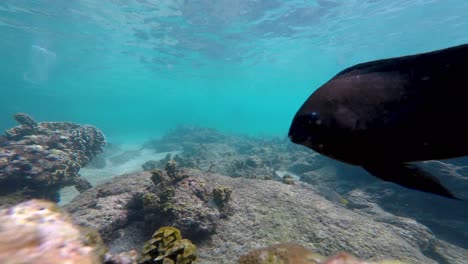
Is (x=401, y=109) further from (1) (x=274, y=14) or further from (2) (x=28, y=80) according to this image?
(2) (x=28, y=80)

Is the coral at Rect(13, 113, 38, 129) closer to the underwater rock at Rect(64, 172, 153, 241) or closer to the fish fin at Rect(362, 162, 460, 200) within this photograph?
the underwater rock at Rect(64, 172, 153, 241)

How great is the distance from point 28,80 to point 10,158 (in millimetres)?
81266

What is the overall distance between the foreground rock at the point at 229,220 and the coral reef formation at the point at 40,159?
150 inches

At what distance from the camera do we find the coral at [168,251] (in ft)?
8.52

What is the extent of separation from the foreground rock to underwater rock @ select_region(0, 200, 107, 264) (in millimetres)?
3108

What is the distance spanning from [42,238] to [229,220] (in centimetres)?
422

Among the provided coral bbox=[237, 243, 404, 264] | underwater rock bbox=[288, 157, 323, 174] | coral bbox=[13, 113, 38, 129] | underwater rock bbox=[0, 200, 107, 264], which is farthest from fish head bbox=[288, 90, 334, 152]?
coral bbox=[13, 113, 38, 129]

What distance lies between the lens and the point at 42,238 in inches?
61.1

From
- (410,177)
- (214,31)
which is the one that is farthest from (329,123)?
(214,31)

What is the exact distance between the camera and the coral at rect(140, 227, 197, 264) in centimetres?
260

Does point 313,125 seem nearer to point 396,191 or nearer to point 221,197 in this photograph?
point 221,197

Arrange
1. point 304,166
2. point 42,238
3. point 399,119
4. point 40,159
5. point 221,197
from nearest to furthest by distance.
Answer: point 399,119
point 42,238
point 221,197
point 40,159
point 304,166

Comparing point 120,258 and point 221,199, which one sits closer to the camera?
point 120,258

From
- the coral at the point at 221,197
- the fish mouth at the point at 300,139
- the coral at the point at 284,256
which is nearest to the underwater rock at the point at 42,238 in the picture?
the coral at the point at 284,256
